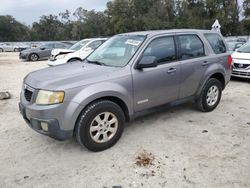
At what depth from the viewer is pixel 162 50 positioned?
4445mm

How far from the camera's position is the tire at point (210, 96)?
517 centimetres

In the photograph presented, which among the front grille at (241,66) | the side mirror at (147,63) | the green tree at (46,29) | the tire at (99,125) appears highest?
the green tree at (46,29)

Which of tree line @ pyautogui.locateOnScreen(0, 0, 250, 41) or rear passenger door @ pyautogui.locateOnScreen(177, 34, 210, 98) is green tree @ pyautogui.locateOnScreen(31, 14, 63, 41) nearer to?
tree line @ pyautogui.locateOnScreen(0, 0, 250, 41)

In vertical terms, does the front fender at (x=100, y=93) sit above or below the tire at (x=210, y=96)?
above

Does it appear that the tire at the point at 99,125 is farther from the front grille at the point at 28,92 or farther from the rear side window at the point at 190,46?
the rear side window at the point at 190,46

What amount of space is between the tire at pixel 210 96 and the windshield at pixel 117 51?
1769 mm

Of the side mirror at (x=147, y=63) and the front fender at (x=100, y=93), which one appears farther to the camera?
the side mirror at (x=147, y=63)

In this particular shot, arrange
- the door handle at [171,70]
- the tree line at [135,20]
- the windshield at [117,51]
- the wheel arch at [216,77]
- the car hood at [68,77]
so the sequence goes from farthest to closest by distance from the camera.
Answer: the tree line at [135,20] → the wheel arch at [216,77] → the door handle at [171,70] → the windshield at [117,51] → the car hood at [68,77]

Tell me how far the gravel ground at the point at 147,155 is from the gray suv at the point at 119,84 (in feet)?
1.18

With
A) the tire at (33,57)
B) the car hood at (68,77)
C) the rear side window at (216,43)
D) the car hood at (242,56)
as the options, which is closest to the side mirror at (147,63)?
the car hood at (68,77)

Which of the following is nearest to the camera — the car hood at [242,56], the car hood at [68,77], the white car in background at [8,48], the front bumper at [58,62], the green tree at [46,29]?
the car hood at [68,77]

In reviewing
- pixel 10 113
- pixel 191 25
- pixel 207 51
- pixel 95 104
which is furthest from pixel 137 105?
pixel 191 25

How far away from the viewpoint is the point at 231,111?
546 centimetres

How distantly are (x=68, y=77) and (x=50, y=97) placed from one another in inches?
17.0
